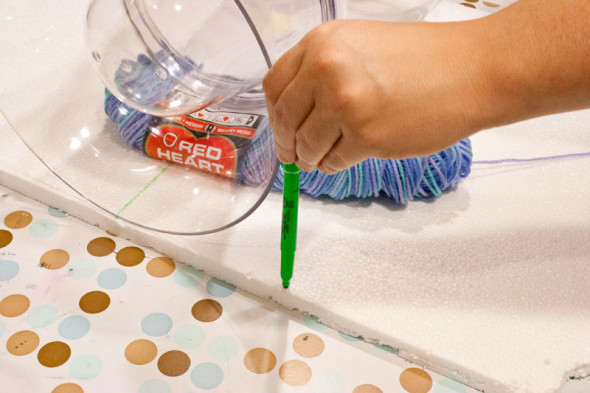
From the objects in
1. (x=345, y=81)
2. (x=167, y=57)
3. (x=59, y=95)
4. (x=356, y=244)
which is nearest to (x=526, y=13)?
(x=345, y=81)

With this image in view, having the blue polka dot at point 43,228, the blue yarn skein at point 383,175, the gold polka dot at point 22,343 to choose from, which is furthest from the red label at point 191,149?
the gold polka dot at point 22,343

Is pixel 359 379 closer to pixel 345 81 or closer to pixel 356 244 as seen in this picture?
pixel 356 244

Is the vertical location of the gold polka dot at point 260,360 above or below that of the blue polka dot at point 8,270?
below

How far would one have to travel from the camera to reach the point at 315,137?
1.42 feet

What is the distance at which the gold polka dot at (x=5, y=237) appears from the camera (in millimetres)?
618

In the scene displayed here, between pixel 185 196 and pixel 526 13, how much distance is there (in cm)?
40

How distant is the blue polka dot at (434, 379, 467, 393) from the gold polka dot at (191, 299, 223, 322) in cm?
23

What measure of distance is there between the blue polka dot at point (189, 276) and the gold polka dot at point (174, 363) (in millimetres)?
87

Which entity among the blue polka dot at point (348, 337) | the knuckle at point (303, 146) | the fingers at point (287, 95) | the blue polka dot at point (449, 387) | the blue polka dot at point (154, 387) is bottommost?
the blue polka dot at point (449, 387)

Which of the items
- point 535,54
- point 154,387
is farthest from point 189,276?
point 535,54

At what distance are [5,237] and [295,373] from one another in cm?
37

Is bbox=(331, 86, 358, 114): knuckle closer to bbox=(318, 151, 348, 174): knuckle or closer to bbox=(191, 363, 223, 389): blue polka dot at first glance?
bbox=(318, 151, 348, 174): knuckle

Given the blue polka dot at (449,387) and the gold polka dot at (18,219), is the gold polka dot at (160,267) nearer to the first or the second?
the gold polka dot at (18,219)

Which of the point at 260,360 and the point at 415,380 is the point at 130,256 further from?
the point at 415,380
